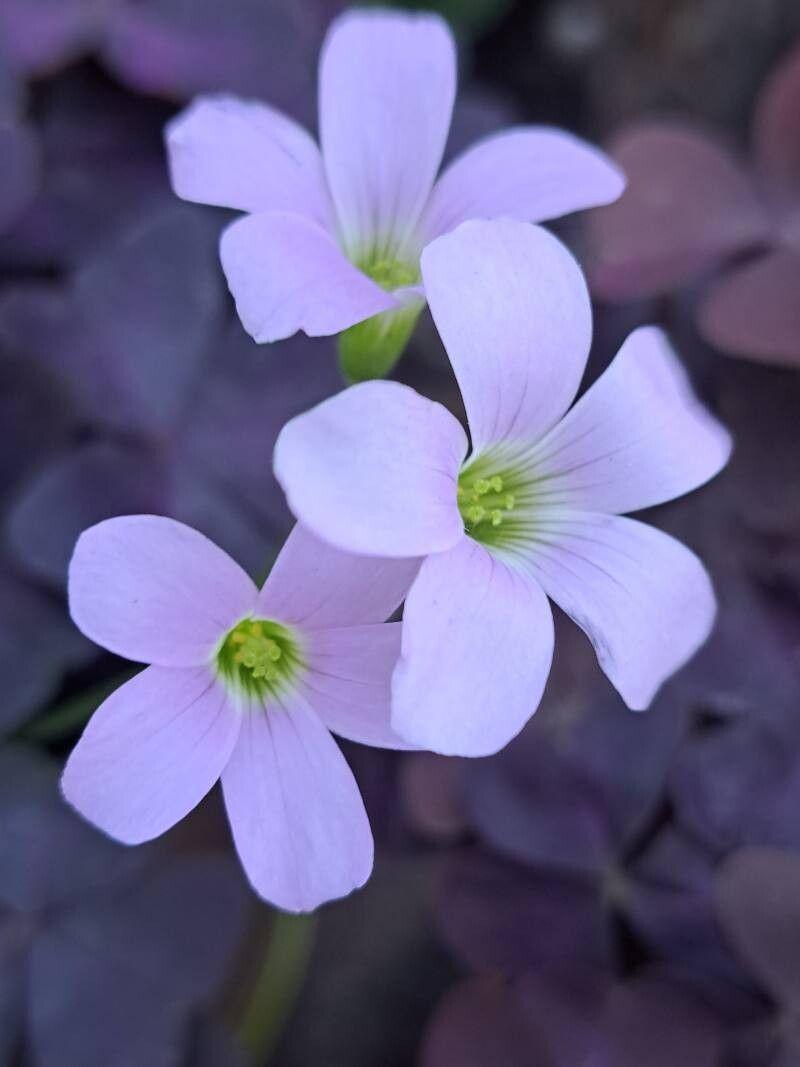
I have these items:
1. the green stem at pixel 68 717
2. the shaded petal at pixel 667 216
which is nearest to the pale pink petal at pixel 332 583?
the green stem at pixel 68 717

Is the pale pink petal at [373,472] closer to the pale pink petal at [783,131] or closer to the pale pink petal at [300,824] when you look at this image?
the pale pink petal at [300,824]

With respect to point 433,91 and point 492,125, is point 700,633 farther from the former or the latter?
point 492,125

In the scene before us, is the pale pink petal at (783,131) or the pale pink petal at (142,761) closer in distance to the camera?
the pale pink petal at (142,761)

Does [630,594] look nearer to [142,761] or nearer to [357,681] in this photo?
[357,681]

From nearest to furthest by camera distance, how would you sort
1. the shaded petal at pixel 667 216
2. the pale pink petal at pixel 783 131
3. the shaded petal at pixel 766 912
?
the shaded petal at pixel 766 912
the shaded petal at pixel 667 216
the pale pink petal at pixel 783 131

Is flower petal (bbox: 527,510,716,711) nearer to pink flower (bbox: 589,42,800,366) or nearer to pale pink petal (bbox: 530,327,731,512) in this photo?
pale pink petal (bbox: 530,327,731,512)

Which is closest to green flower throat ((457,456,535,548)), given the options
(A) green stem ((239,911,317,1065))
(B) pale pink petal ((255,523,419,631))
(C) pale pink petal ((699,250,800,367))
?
(B) pale pink petal ((255,523,419,631))
